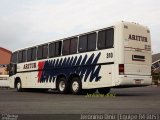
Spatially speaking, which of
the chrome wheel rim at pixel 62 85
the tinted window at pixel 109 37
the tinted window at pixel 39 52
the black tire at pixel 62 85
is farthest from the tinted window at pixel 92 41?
the tinted window at pixel 39 52

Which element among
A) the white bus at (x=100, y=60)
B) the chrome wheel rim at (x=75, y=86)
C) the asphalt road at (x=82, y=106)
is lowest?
the asphalt road at (x=82, y=106)

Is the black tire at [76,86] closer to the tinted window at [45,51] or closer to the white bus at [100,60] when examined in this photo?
the white bus at [100,60]

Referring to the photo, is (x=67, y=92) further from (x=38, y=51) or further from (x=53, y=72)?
(x=38, y=51)

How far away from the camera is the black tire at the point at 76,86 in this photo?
65.8 feet

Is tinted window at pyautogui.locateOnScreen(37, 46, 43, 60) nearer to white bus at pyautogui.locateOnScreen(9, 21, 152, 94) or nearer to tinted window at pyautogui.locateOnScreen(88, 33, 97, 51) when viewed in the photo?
white bus at pyautogui.locateOnScreen(9, 21, 152, 94)

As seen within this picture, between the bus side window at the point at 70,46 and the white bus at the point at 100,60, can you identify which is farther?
the bus side window at the point at 70,46

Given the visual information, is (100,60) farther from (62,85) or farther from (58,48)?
(58,48)

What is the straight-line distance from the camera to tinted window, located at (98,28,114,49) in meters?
18.0

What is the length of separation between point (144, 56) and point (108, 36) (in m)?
2.06

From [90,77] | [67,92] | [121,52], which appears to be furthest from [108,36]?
[67,92]

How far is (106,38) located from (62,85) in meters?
4.78

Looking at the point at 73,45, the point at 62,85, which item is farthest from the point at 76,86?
the point at 73,45

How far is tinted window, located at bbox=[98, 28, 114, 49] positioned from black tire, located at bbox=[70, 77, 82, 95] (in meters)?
2.60

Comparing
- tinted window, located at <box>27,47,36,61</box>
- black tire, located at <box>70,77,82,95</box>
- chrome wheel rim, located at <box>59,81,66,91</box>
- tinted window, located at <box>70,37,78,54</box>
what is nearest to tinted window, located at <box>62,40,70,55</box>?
tinted window, located at <box>70,37,78,54</box>
